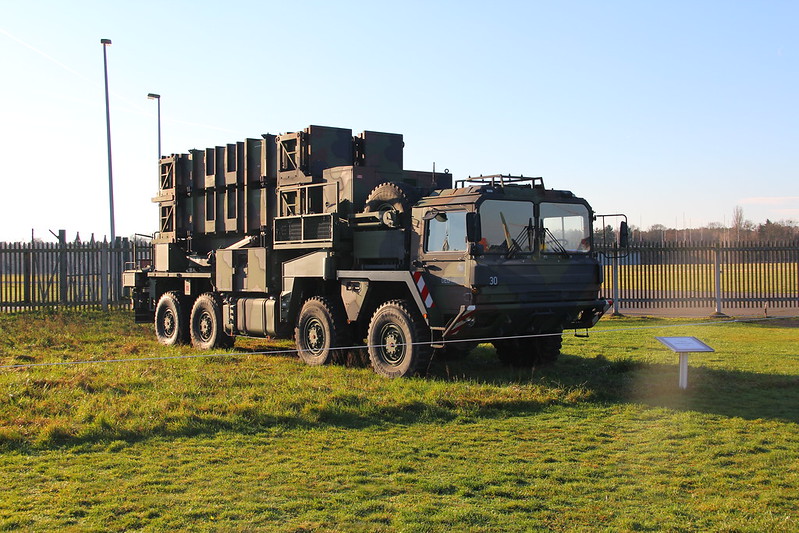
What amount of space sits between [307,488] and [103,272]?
70.7 ft

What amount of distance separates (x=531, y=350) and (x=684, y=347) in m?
3.15

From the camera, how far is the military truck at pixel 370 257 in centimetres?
1200

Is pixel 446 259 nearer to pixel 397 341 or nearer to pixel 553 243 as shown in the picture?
pixel 397 341

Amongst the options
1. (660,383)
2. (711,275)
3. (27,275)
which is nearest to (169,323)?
(27,275)

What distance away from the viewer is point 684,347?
1111cm

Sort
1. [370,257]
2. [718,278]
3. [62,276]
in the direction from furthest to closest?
[62,276] < [718,278] < [370,257]

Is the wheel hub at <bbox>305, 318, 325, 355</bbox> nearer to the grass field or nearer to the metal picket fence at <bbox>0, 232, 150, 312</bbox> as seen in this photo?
the grass field

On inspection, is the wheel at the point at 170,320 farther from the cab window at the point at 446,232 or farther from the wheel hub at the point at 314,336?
the cab window at the point at 446,232

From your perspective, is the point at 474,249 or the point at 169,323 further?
the point at 169,323

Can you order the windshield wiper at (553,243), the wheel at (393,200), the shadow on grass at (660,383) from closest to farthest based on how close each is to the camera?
1. the shadow on grass at (660,383)
2. the windshield wiper at (553,243)
3. the wheel at (393,200)

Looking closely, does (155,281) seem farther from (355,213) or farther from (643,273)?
(643,273)

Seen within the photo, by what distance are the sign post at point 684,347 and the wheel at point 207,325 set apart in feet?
29.0

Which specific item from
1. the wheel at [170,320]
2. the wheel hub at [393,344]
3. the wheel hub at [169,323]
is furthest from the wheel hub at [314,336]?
the wheel hub at [169,323]

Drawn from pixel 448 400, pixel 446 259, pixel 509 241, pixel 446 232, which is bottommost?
pixel 448 400
